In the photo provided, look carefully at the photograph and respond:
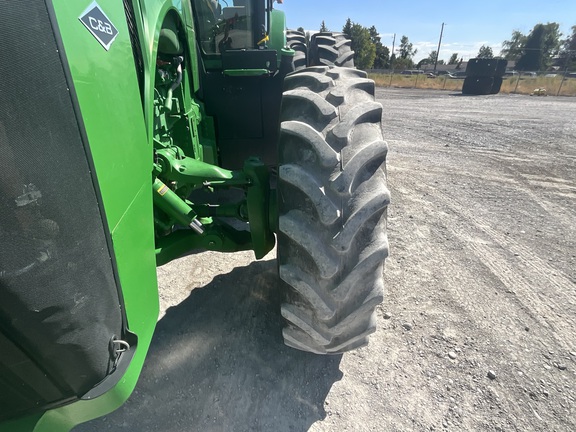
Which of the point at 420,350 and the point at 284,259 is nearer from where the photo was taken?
the point at 284,259

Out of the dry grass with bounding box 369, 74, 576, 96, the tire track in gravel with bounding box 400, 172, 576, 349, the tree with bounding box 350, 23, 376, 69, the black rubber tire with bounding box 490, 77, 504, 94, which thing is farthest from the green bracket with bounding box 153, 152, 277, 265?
the tree with bounding box 350, 23, 376, 69

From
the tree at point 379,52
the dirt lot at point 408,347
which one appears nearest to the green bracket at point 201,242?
the dirt lot at point 408,347

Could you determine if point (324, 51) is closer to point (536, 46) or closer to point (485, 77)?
point (485, 77)

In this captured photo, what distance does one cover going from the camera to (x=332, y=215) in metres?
1.68

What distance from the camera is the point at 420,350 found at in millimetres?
2445

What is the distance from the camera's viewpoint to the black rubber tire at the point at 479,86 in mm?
21469

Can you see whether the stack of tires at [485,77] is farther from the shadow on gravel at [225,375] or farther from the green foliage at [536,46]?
the green foliage at [536,46]

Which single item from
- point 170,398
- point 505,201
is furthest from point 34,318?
point 505,201

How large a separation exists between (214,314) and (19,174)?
1949 millimetres

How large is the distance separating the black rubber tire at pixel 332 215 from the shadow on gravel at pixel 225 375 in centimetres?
42

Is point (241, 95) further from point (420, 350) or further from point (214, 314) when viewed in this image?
point (420, 350)

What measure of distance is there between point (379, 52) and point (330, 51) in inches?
2630

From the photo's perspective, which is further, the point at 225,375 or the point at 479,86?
the point at 479,86

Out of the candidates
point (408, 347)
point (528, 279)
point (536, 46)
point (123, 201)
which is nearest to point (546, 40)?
point (536, 46)
